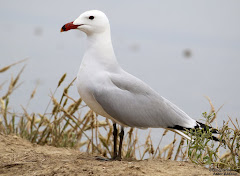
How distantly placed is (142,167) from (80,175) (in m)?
0.49

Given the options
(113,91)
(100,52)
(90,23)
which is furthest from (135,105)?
(90,23)

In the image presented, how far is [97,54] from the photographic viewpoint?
14.1ft

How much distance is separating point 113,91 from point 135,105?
11.6 inches

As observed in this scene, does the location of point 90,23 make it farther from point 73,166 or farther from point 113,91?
point 73,166

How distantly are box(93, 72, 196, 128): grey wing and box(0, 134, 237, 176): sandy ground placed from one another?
0.51 meters

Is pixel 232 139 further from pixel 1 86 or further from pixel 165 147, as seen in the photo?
pixel 1 86

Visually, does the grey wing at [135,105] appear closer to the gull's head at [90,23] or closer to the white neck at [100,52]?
the white neck at [100,52]

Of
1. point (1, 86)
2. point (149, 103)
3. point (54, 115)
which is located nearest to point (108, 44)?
point (149, 103)

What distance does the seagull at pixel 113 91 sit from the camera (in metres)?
4.09

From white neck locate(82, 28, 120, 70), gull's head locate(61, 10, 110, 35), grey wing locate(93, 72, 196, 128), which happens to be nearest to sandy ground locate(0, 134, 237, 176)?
grey wing locate(93, 72, 196, 128)

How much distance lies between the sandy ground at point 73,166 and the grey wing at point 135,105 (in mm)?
507

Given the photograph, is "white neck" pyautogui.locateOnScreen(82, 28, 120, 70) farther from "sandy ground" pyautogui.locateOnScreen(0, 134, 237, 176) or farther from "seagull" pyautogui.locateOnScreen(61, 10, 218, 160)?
"sandy ground" pyautogui.locateOnScreen(0, 134, 237, 176)

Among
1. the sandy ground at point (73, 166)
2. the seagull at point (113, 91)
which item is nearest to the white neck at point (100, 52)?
the seagull at point (113, 91)

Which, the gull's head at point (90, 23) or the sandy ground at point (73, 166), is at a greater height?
the gull's head at point (90, 23)
